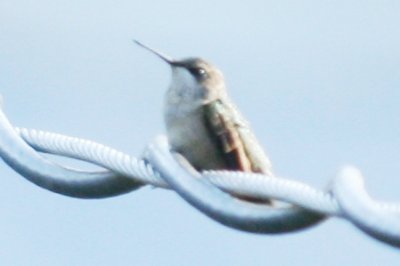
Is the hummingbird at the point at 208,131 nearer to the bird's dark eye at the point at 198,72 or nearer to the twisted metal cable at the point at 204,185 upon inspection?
the bird's dark eye at the point at 198,72

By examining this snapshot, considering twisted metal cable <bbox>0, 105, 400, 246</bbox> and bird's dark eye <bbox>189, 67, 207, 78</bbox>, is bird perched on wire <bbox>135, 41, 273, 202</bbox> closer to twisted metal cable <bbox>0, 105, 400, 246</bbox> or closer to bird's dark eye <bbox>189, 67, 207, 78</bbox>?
bird's dark eye <bbox>189, 67, 207, 78</bbox>

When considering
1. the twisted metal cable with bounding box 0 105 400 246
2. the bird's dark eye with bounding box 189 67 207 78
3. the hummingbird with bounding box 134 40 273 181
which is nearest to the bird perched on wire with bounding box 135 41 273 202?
the hummingbird with bounding box 134 40 273 181

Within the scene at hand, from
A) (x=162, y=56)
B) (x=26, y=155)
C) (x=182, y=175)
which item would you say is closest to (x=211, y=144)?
(x=162, y=56)

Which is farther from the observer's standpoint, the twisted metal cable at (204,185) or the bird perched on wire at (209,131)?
the bird perched on wire at (209,131)

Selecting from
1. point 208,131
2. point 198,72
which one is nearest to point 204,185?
point 208,131

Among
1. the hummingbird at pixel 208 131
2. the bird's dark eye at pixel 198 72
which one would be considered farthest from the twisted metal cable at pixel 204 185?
the bird's dark eye at pixel 198 72

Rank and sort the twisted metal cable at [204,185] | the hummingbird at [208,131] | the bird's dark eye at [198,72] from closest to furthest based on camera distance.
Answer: the twisted metal cable at [204,185], the hummingbird at [208,131], the bird's dark eye at [198,72]
